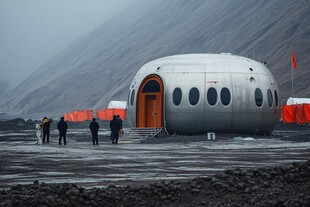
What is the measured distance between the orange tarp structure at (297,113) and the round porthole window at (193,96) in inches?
942

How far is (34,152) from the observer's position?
29906 millimetres

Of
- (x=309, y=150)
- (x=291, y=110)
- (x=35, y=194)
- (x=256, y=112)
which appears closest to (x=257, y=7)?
(x=291, y=110)

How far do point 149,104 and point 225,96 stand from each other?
4.39 meters

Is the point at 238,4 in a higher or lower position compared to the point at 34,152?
higher

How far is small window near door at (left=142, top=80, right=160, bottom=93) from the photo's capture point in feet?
138

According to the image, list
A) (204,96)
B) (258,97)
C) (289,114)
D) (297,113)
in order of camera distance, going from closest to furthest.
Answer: (204,96) → (258,97) → (297,113) → (289,114)

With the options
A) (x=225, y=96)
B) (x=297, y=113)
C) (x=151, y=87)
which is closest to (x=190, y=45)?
(x=297, y=113)

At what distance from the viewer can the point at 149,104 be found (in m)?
42.4

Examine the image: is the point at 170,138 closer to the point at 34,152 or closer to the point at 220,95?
the point at 220,95

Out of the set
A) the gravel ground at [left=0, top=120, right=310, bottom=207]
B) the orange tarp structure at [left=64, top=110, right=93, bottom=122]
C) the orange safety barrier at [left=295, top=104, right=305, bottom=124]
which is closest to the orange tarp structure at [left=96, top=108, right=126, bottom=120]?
the orange tarp structure at [left=64, top=110, right=93, bottom=122]

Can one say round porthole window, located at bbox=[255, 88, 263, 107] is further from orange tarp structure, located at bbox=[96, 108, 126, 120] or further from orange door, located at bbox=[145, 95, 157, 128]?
orange tarp structure, located at bbox=[96, 108, 126, 120]

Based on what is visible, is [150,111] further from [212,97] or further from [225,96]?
[225,96]

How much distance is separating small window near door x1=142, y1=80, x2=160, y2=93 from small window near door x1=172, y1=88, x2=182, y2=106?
167cm

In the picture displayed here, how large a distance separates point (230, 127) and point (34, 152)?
45.2ft
